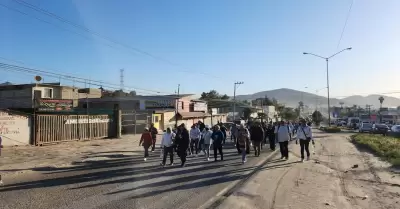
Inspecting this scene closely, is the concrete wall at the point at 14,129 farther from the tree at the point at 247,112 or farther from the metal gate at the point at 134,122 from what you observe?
the tree at the point at 247,112

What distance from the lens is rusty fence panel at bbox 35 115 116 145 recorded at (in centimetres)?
2317

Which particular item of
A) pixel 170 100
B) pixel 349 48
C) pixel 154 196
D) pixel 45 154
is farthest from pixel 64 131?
pixel 349 48

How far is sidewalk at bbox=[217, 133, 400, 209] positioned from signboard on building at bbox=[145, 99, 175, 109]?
132ft

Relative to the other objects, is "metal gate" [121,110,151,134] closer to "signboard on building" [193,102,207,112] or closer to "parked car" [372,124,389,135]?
"signboard on building" [193,102,207,112]

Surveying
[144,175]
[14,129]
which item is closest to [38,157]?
[14,129]

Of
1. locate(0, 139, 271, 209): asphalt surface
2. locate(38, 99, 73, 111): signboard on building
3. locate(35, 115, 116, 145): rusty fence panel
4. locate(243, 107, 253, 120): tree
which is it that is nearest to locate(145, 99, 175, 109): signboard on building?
locate(38, 99, 73, 111): signboard on building

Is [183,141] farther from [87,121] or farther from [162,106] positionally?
[162,106]

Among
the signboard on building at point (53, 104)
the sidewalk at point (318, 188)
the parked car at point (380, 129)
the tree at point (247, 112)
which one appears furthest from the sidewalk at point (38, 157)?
the tree at point (247, 112)

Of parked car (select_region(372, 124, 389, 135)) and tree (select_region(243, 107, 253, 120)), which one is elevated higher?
tree (select_region(243, 107, 253, 120))

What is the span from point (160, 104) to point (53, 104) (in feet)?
56.1

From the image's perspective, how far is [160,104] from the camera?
5544cm

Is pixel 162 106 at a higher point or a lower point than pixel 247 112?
higher

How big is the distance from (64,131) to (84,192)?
16.5 meters

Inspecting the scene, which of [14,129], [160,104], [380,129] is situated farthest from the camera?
[160,104]
